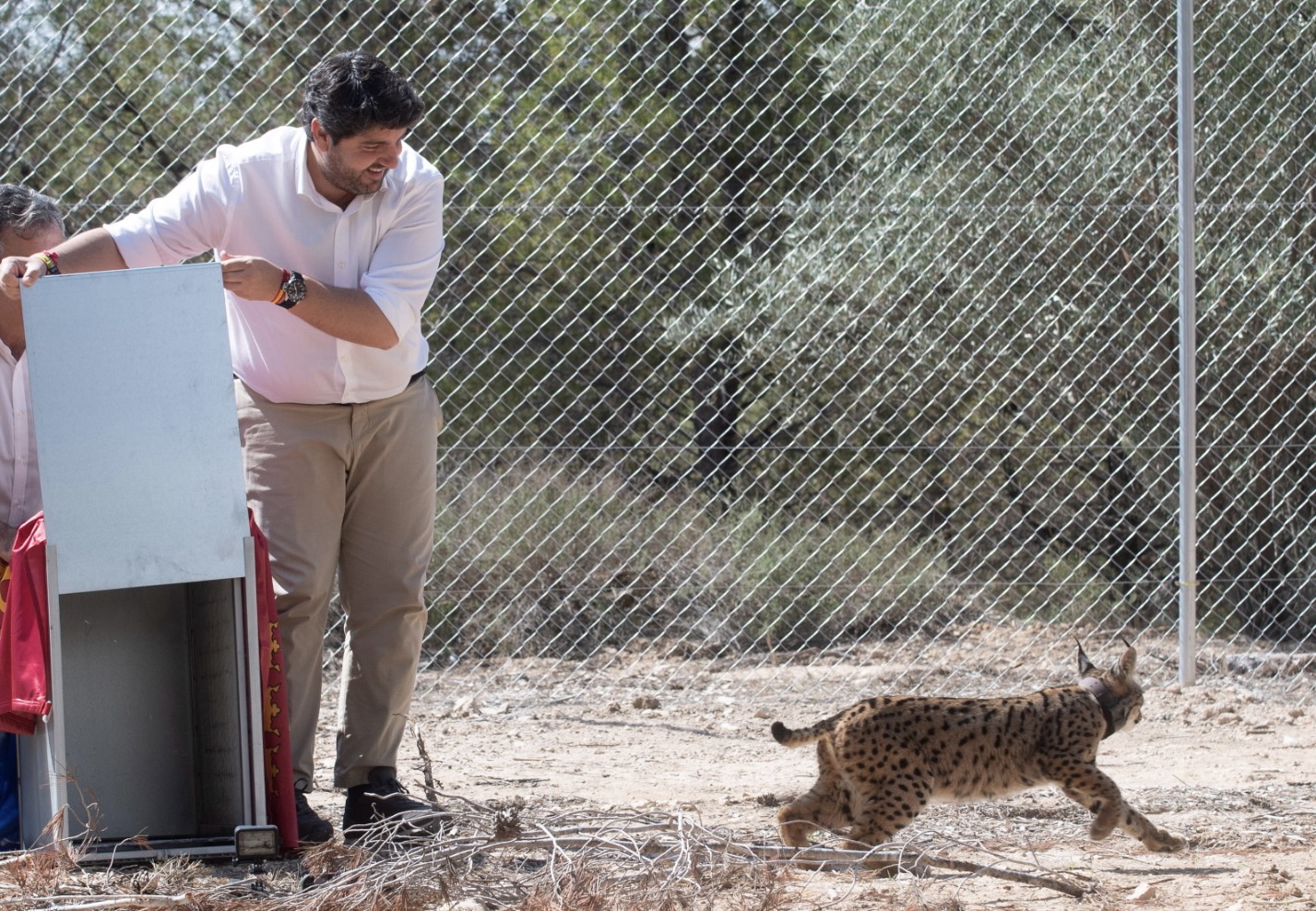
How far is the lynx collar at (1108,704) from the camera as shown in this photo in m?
4.08

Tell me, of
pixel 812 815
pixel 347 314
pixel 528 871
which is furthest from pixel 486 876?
pixel 347 314

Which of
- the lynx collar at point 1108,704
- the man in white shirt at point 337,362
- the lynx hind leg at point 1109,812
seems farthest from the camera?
the lynx collar at point 1108,704

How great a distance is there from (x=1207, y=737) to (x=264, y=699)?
11.9 feet

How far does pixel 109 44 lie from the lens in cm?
613

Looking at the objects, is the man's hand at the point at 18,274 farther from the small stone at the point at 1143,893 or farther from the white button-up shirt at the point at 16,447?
the small stone at the point at 1143,893

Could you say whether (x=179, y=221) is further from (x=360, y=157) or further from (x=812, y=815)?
(x=812, y=815)

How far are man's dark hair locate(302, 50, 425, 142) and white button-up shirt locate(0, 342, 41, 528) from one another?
902mm

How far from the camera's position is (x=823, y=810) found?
3.86 meters

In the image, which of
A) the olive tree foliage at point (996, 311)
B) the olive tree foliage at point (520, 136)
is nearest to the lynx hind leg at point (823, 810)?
the olive tree foliage at point (520, 136)

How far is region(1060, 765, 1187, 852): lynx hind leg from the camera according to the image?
A: 12.2ft

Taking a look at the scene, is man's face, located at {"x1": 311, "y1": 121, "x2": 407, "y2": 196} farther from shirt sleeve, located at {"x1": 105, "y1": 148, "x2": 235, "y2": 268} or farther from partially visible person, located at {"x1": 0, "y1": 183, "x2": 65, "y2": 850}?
partially visible person, located at {"x1": 0, "y1": 183, "x2": 65, "y2": 850}

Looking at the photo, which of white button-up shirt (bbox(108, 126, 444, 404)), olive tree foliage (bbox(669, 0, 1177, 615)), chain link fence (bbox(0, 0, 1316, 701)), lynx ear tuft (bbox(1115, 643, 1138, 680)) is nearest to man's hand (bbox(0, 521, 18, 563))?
white button-up shirt (bbox(108, 126, 444, 404))

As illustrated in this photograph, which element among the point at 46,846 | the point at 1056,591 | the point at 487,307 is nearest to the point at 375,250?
the point at 46,846

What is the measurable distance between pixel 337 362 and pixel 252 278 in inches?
15.7
